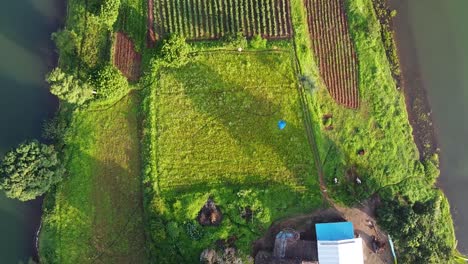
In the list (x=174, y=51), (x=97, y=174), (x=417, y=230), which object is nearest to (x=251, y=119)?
(x=174, y=51)

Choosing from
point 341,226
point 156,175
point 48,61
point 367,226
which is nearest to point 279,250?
point 341,226

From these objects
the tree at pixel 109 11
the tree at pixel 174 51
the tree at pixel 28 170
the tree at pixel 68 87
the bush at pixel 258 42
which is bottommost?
the tree at pixel 28 170

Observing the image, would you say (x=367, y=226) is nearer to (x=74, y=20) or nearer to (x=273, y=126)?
(x=273, y=126)

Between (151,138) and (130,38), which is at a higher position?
(130,38)

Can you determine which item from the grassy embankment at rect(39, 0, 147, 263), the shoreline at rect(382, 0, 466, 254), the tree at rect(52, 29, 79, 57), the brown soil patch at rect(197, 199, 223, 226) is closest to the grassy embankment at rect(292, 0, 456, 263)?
the shoreline at rect(382, 0, 466, 254)

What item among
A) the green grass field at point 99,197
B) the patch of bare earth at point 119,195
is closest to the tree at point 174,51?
the green grass field at point 99,197

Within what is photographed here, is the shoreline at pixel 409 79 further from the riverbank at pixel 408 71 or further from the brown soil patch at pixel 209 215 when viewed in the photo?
the brown soil patch at pixel 209 215

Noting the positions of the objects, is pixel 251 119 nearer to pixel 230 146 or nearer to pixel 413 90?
pixel 230 146

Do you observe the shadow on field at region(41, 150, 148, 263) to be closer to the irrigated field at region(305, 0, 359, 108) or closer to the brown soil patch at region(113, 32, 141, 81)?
the brown soil patch at region(113, 32, 141, 81)
